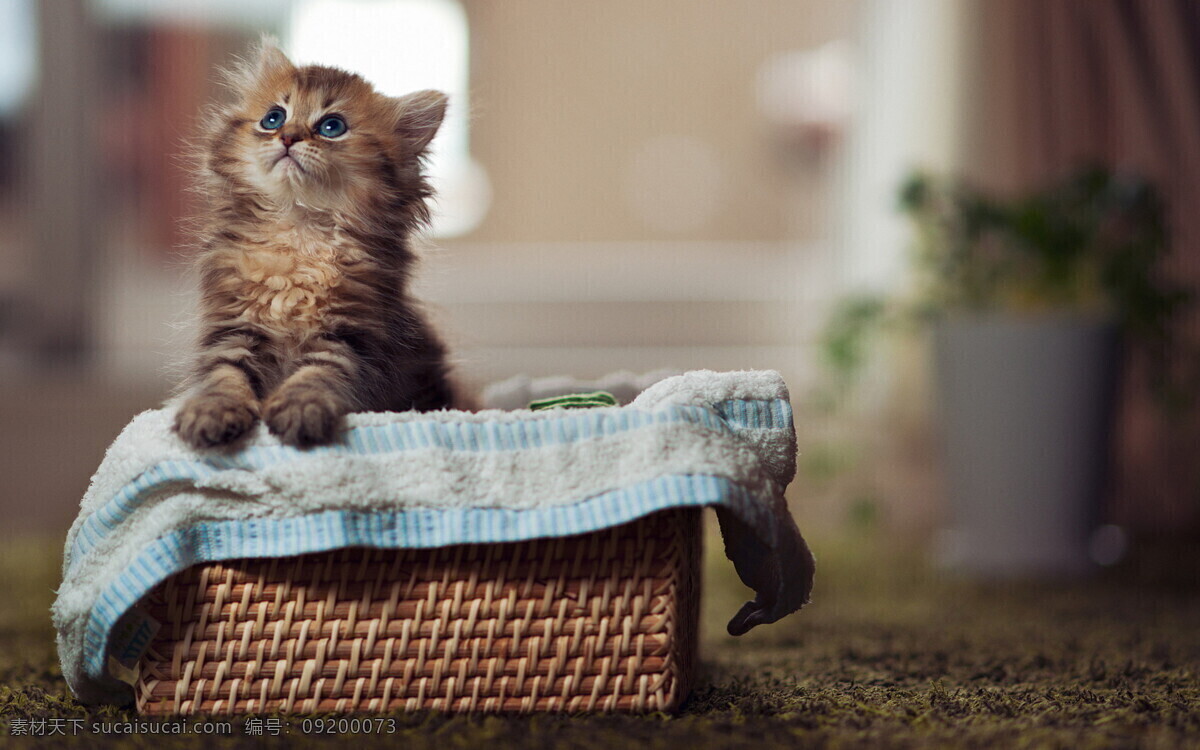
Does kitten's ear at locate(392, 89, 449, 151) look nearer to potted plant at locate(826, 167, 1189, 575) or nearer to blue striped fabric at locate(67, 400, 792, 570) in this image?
blue striped fabric at locate(67, 400, 792, 570)

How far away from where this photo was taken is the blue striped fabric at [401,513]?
2.85 ft

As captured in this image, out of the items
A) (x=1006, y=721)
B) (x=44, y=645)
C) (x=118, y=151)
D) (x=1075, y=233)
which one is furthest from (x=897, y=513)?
(x=118, y=151)

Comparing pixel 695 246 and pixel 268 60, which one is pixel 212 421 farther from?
pixel 695 246

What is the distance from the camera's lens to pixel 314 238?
3.36ft

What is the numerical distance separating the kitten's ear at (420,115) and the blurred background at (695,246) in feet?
0.24

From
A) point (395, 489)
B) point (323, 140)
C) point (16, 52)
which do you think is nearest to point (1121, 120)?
point (323, 140)

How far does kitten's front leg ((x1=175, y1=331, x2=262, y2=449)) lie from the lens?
34.0 inches

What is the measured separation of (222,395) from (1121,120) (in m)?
2.44

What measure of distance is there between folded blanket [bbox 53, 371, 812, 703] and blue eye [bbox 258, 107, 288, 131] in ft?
1.03

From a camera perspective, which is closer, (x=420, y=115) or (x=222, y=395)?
(x=222, y=395)

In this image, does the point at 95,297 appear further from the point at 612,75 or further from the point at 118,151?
the point at 612,75

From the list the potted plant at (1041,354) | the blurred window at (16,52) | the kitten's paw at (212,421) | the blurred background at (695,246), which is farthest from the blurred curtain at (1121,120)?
the blurred window at (16,52)

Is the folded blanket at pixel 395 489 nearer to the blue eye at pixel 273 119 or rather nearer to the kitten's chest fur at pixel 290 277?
the kitten's chest fur at pixel 290 277

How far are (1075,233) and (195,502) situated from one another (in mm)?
1817
